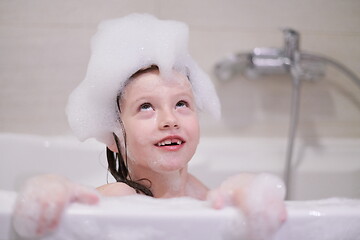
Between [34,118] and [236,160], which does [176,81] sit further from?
[34,118]

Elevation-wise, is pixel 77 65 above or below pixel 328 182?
above

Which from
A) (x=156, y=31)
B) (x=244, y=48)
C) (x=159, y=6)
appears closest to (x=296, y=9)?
(x=244, y=48)

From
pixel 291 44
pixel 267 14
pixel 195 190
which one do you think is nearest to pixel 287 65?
pixel 291 44

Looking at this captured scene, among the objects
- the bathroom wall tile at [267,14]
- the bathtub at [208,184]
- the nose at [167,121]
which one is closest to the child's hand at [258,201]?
the bathtub at [208,184]

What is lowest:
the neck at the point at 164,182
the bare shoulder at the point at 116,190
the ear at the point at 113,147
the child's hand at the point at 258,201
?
the neck at the point at 164,182

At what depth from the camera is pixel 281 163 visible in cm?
137

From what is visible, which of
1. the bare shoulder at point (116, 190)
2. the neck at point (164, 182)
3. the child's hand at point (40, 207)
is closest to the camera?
the child's hand at point (40, 207)

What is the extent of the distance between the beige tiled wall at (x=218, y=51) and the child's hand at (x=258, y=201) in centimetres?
85

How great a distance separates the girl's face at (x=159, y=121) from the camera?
752 mm

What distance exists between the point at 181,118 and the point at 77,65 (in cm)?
71

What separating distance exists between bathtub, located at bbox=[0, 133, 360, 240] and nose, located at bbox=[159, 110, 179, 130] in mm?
171

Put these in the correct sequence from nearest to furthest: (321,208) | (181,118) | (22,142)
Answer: (321,208)
(181,118)
(22,142)

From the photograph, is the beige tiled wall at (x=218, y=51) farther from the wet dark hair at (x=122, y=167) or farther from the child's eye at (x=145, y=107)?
the child's eye at (x=145, y=107)

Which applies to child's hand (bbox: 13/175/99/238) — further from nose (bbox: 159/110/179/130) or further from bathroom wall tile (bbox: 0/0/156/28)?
Answer: bathroom wall tile (bbox: 0/0/156/28)
